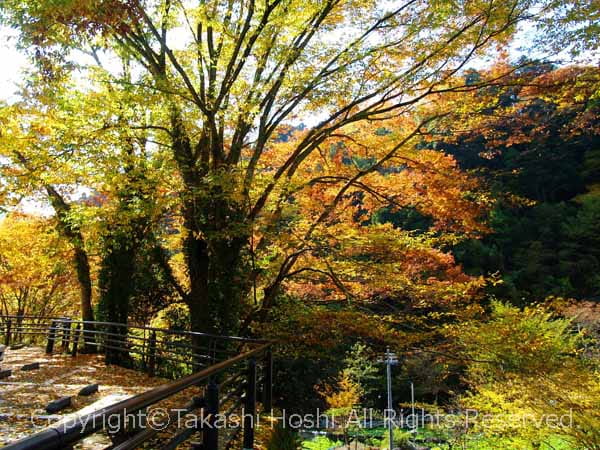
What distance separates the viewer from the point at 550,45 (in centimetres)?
684

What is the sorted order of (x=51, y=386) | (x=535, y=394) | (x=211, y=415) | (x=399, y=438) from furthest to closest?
1. (x=399, y=438)
2. (x=51, y=386)
3. (x=535, y=394)
4. (x=211, y=415)

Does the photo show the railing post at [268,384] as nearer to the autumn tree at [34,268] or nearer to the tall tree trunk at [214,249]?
the tall tree trunk at [214,249]

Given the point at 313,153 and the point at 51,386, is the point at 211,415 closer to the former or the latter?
the point at 51,386

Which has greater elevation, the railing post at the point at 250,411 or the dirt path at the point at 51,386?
the railing post at the point at 250,411

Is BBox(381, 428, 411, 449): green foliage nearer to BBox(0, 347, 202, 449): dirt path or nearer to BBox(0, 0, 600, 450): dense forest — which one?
BBox(0, 0, 600, 450): dense forest

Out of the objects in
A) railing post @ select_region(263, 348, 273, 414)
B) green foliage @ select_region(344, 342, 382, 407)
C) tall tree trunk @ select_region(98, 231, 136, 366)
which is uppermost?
tall tree trunk @ select_region(98, 231, 136, 366)

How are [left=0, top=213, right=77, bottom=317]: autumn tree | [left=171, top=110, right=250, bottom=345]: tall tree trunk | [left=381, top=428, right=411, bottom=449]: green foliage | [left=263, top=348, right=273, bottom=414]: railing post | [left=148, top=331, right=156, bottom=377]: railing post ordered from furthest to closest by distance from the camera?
[left=381, top=428, right=411, bottom=449]: green foliage, [left=0, top=213, right=77, bottom=317]: autumn tree, [left=171, top=110, right=250, bottom=345]: tall tree trunk, [left=148, top=331, right=156, bottom=377]: railing post, [left=263, top=348, right=273, bottom=414]: railing post

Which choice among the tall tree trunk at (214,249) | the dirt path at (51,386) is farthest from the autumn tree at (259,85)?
the dirt path at (51,386)

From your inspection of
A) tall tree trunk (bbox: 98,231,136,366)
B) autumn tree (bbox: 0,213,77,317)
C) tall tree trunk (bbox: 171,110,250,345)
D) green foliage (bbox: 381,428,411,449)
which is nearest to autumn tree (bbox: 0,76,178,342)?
tall tree trunk (bbox: 98,231,136,366)

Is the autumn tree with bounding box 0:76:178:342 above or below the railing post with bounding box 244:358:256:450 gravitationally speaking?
above

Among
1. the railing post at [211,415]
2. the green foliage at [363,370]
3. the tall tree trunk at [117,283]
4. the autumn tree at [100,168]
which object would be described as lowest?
the green foliage at [363,370]

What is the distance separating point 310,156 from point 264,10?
166 inches

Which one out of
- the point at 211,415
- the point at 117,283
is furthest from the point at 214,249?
the point at 211,415

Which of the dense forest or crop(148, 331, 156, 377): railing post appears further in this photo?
crop(148, 331, 156, 377): railing post
